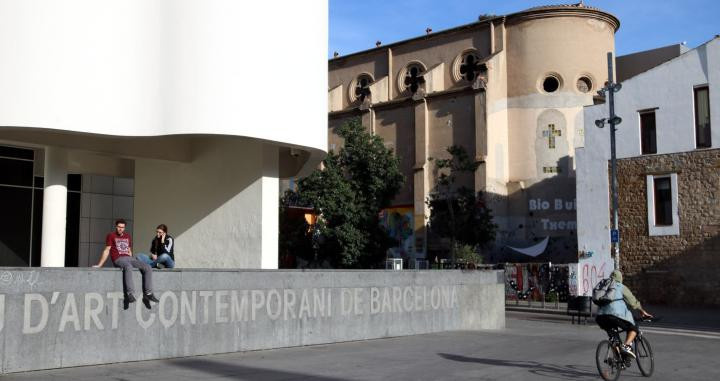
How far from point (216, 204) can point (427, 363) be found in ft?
26.8

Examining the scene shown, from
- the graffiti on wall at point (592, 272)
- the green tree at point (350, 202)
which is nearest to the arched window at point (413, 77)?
the green tree at point (350, 202)

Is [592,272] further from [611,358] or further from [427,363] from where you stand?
[611,358]

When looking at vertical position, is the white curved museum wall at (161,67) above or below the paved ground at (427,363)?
above

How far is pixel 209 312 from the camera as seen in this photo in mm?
14102

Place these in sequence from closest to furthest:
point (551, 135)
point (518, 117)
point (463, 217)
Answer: point (463, 217)
point (551, 135)
point (518, 117)

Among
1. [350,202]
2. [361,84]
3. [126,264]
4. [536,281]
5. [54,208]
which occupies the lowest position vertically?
[536,281]

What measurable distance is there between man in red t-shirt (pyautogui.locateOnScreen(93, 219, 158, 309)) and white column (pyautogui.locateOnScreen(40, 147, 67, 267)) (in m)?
Answer: 5.09

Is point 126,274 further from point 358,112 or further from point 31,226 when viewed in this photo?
point 358,112

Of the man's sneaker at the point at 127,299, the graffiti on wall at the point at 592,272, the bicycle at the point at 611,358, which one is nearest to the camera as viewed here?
the bicycle at the point at 611,358

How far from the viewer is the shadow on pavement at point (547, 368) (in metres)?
12.1

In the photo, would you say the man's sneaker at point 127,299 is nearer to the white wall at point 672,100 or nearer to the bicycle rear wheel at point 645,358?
the bicycle rear wheel at point 645,358

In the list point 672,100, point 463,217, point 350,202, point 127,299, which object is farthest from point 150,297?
point 463,217

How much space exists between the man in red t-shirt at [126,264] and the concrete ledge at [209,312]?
0.15 metres

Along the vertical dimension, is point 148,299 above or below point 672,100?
below
